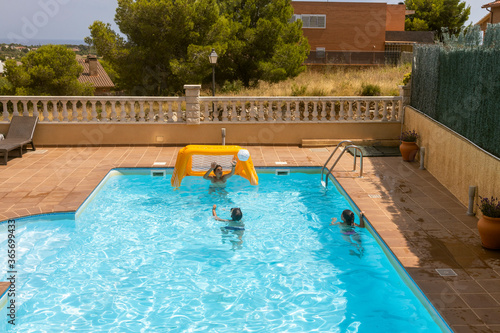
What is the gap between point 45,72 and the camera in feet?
95.0

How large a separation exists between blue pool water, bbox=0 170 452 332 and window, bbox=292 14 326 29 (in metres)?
36.9

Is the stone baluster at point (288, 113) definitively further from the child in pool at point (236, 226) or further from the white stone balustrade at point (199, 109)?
the child in pool at point (236, 226)

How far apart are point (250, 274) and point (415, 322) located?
2.97 metres

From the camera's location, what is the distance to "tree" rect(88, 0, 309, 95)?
2344cm

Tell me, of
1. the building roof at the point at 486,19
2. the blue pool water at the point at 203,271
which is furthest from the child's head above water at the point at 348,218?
the building roof at the point at 486,19

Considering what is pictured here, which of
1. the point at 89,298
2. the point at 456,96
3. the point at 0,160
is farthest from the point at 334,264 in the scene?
the point at 0,160

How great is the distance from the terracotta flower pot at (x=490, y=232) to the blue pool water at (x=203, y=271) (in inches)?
63.7

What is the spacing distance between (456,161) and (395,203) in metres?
1.80

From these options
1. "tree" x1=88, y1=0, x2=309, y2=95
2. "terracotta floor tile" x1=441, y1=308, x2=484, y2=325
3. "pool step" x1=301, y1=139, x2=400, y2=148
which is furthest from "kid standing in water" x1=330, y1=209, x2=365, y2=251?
"tree" x1=88, y1=0, x2=309, y2=95

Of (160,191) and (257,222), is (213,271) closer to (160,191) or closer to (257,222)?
(257,222)

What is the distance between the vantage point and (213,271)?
9133 millimetres

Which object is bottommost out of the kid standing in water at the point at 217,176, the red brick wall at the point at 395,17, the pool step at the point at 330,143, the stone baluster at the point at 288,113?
the kid standing in water at the point at 217,176

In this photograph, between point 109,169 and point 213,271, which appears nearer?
point 213,271

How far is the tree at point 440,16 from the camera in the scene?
60.6 metres
